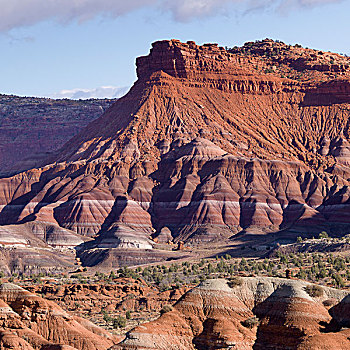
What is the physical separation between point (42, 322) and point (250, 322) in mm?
17104

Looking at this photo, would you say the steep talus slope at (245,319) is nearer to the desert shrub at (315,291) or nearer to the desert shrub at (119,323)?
the desert shrub at (315,291)

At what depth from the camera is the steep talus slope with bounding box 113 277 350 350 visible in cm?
4975

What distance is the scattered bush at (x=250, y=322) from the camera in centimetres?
5169

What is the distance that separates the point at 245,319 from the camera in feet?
172

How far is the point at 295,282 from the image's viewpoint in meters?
54.3

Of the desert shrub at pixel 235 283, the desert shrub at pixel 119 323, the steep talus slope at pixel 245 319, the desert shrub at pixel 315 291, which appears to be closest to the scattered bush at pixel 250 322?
the steep talus slope at pixel 245 319

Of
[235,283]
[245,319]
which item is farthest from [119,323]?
[245,319]

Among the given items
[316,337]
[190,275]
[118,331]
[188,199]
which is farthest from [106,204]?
[316,337]

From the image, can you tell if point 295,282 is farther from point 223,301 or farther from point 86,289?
point 86,289

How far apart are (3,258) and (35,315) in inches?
3793

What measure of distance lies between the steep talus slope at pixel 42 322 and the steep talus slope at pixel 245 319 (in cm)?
1069

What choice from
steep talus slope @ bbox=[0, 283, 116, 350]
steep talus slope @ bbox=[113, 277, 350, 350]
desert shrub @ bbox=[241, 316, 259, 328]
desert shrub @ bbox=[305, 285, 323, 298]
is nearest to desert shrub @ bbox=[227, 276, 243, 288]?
steep talus slope @ bbox=[113, 277, 350, 350]

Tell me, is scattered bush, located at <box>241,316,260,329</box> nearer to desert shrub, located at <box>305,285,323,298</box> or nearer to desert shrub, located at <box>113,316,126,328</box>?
desert shrub, located at <box>305,285,323,298</box>

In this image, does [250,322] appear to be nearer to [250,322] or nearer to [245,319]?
[250,322]
